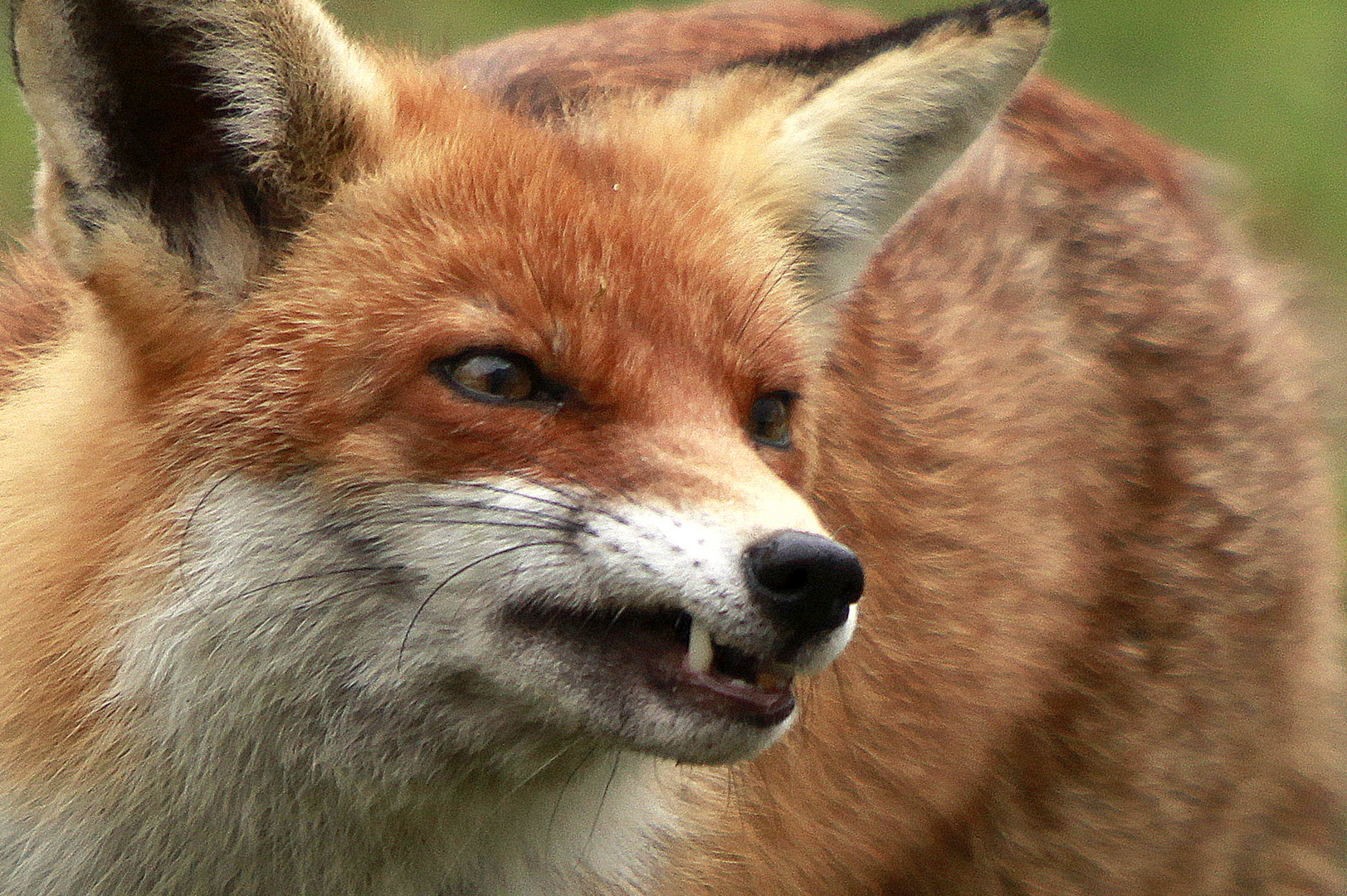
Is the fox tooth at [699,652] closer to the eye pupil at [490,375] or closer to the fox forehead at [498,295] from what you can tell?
the fox forehead at [498,295]

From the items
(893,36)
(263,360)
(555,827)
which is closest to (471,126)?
(263,360)

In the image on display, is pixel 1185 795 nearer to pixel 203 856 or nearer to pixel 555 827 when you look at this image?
pixel 555 827

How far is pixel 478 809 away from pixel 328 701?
487mm

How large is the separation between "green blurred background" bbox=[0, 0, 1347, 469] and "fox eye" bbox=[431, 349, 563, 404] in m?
7.99

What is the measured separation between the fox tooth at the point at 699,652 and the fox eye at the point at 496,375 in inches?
24.1

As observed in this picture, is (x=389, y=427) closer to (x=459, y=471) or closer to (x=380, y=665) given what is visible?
(x=459, y=471)

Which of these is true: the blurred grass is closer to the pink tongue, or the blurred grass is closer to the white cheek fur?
the white cheek fur

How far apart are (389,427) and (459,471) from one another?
0.61 feet

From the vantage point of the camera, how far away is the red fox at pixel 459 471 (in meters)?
3.58

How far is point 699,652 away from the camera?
3547mm

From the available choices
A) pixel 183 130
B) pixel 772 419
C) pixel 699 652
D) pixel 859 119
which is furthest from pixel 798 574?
pixel 183 130

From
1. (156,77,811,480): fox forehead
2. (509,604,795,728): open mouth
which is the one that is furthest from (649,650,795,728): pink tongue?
(156,77,811,480): fox forehead

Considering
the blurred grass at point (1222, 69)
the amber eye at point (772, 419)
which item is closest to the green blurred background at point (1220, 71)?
the blurred grass at point (1222, 69)

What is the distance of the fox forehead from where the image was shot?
3.70 m
